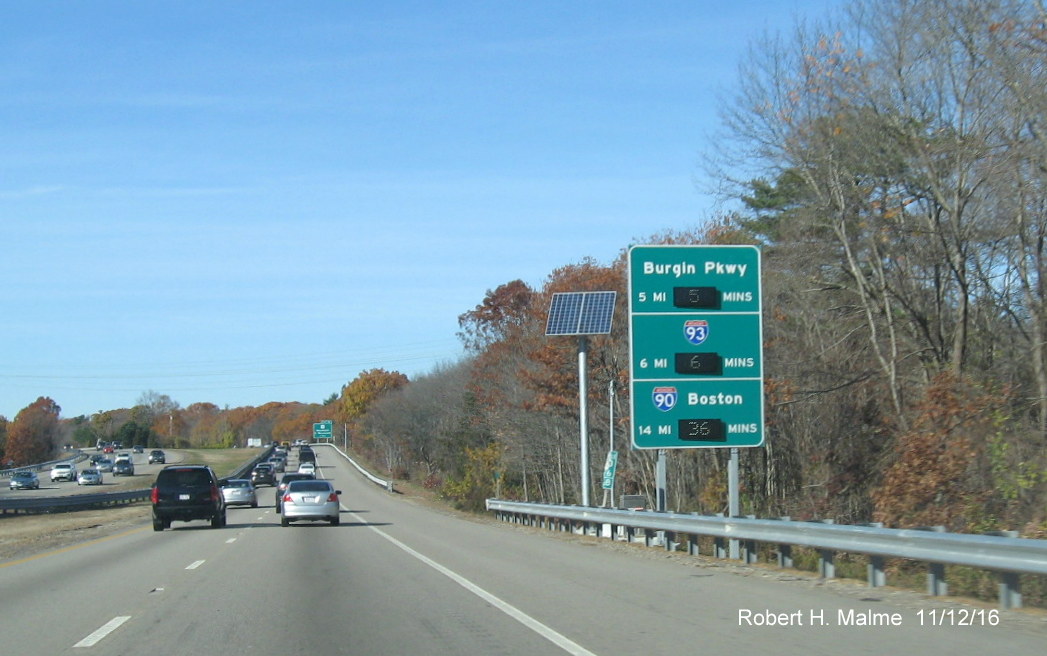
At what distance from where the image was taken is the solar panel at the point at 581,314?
35.0 meters

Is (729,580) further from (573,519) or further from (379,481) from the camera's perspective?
(379,481)

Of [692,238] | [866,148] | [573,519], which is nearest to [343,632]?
[573,519]

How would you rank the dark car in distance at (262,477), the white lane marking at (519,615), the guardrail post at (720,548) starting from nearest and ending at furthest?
the white lane marking at (519,615) < the guardrail post at (720,548) < the dark car in distance at (262,477)

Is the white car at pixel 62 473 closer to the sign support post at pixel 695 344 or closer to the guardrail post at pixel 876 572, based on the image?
the sign support post at pixel 695 344

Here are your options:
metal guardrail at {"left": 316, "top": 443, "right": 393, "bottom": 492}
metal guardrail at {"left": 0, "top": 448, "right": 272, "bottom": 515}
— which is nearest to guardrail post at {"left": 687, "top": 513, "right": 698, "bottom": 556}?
metal guardrail at {"left": 0, "top": 448, "right": 272, "bottom": 515}

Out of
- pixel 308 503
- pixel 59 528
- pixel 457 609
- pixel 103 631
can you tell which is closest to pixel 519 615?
pixel 457 609

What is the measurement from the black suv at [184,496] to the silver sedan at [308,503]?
7.01 feet

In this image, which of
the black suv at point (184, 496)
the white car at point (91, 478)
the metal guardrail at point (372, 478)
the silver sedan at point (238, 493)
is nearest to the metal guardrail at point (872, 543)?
the black suv at point (184, 496)

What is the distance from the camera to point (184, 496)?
32.6m

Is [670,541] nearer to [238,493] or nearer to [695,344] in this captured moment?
[695,344]

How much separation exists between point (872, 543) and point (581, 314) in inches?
899

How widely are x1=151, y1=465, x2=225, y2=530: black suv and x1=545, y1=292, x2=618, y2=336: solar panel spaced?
11.6 metres

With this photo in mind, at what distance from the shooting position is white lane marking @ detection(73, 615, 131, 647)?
10.4 m

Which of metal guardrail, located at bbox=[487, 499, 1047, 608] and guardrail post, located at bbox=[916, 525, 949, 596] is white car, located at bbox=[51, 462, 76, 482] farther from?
guardrail post, located at bbox=[916, 525, 949, 596]
